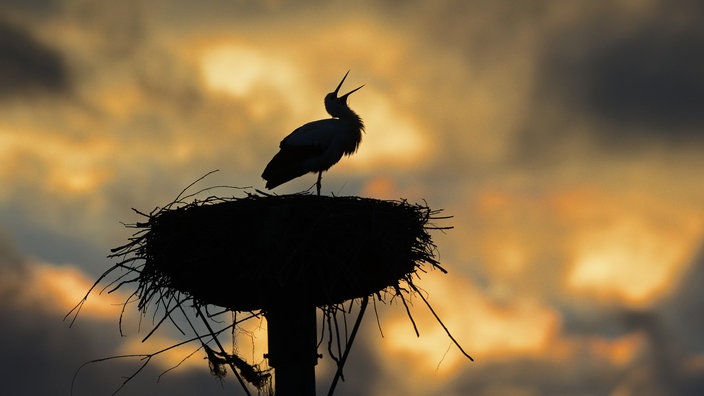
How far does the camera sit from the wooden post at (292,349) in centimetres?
788

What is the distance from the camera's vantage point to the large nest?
7270mm

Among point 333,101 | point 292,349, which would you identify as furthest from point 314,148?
point 292,349

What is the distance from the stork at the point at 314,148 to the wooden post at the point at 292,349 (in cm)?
310

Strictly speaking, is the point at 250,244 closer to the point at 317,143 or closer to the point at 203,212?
the point at 203,212

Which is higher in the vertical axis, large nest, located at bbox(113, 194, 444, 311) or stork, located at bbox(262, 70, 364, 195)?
stork, located at bbox(262, 70, 364, 195)

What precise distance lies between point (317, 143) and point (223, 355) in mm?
3068

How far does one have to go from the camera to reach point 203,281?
25.0ft

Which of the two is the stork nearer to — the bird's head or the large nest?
the bird's head

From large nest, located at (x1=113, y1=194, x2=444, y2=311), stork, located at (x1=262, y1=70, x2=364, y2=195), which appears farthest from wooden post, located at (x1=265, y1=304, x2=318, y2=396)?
stork, located at (x1=262, y1=70, x2=364, y2=195)

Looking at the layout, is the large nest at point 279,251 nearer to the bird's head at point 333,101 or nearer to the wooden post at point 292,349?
the wooden post at point 292,349

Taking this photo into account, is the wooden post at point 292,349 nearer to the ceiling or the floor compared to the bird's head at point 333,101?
nearer to the floor

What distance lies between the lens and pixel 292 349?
7879mm

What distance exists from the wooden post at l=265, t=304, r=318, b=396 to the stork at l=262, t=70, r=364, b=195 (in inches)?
122

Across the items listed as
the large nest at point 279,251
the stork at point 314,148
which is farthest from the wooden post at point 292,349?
the stork at point 314,148
